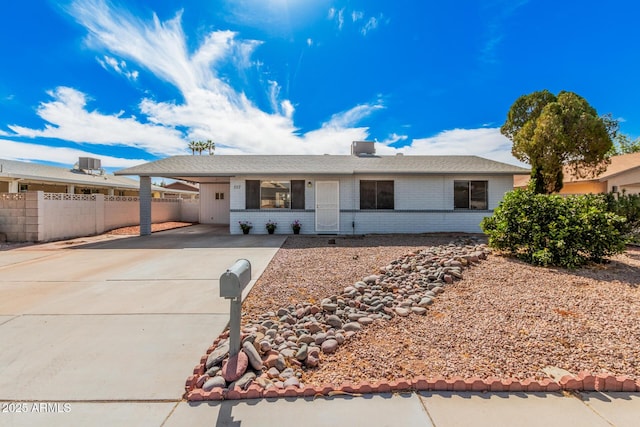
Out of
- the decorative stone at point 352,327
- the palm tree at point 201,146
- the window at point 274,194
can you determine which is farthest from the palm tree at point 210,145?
the decorative stone at point 352,327

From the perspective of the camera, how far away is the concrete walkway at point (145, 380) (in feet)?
6.59

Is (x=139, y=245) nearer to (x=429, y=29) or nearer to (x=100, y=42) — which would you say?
(x=100, y=42)

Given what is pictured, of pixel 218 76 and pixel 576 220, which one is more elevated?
pixel 218 76

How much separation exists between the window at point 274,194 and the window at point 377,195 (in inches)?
104

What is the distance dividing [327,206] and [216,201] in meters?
8.49

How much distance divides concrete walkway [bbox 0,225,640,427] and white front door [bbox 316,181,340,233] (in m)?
7.56

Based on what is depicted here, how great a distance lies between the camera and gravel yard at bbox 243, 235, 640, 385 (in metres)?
2.59

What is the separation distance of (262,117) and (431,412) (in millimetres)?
14249

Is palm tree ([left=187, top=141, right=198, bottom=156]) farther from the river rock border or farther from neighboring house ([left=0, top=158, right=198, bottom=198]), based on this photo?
the river rock border

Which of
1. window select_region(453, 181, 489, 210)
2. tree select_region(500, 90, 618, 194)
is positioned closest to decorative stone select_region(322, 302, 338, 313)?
window select_region(453, 181, 489, 210)

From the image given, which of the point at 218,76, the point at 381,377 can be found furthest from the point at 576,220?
the point at 218,76

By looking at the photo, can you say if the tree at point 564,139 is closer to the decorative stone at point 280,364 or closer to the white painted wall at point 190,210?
the decorative stone at point 280,364

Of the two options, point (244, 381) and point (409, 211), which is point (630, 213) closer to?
point (409, 211)

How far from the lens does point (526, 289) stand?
4.55m
